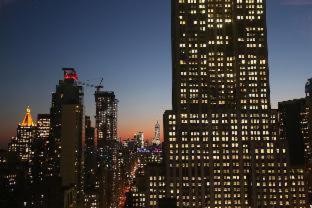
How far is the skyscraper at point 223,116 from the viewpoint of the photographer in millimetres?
132125

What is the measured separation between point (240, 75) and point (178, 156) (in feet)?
138

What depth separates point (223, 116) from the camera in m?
142

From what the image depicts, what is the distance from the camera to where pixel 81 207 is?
165 m

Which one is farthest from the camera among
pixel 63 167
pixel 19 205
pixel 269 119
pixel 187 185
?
pixel 63 167

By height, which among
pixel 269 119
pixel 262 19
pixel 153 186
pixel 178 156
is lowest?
pixel 153 186

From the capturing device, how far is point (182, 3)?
152m

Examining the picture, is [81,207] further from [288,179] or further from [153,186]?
[288,179]

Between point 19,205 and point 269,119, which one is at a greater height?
point 269,119

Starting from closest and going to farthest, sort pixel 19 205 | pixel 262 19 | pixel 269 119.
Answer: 1. pixel 19 205
2. pixel 269 119
3. pixel 262 19

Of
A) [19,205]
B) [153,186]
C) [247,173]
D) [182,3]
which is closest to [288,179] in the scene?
[247,173]

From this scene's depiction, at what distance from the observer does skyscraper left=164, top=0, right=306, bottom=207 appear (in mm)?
132125

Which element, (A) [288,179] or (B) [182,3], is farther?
(B) [182,3]

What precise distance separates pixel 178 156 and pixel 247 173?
25389mm

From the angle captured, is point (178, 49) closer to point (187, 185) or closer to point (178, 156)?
point (178, 156)
